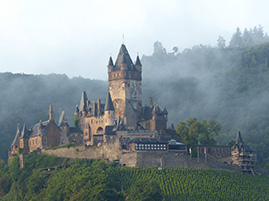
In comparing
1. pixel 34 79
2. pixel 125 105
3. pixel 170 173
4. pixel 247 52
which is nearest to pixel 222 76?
pixel 247 52

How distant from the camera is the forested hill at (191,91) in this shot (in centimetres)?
15088

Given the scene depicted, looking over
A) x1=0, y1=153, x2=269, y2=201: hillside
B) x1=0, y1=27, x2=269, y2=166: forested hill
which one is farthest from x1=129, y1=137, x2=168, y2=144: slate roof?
x1=0, y1=27, x2=269, y2=166: forested hill

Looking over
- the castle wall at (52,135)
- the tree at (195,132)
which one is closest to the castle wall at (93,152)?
the castle wall at (52,135)

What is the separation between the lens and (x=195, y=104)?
6447 inches

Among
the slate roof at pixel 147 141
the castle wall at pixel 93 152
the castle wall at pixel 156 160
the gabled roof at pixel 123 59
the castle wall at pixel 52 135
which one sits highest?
the gabled roof at pixel 123 59

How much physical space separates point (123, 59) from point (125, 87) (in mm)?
4324

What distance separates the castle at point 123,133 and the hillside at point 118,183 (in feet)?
7.04

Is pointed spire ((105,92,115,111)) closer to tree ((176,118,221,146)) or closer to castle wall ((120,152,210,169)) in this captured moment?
tree ((176,118,221,146))

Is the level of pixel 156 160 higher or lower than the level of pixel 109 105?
lower

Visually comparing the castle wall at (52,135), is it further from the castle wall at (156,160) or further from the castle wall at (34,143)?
the castle wall at (156,160)

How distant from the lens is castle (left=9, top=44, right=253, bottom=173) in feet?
348

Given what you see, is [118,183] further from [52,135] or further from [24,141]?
[24,141]

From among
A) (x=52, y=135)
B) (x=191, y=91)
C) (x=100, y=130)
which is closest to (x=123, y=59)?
(x=100, y=130)

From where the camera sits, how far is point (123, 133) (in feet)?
362
